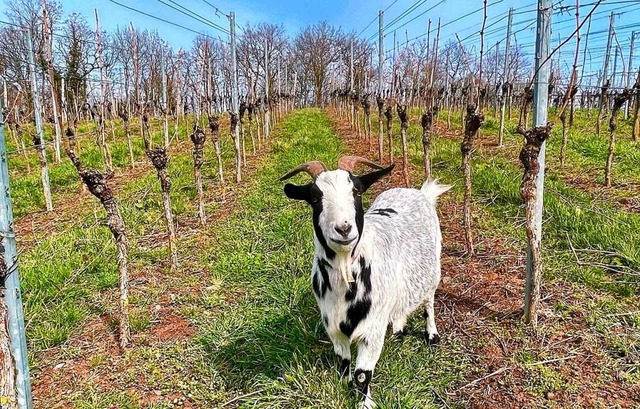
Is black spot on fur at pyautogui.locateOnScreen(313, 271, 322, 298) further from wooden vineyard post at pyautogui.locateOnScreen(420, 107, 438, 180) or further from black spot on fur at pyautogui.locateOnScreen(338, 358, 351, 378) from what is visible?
wooden vineyard post at pyautogui.locateOnScreen(420, 107, 438, 180)

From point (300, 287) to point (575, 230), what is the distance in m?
3.47

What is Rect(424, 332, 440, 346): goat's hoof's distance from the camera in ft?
12.1

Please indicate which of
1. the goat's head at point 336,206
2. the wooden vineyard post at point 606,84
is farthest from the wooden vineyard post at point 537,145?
the wooden vineyard post at point 606,84

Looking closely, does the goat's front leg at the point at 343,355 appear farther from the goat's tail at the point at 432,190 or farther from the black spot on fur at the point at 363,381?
the goat's tail at the point at 432,190

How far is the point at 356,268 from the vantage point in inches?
115

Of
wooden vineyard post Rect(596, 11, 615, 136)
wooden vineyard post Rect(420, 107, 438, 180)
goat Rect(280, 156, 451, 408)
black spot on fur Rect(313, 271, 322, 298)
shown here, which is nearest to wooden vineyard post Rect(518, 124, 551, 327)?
goat Rect(280, 156, 451, 408)

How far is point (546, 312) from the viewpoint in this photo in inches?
153

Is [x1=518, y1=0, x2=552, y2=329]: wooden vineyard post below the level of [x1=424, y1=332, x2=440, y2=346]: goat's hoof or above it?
above

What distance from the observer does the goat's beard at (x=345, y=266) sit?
2.81 meters

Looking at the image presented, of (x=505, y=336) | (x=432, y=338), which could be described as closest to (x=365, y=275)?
(x=432, y=338)

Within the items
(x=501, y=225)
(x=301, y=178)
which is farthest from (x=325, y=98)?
(x=501, y=225)

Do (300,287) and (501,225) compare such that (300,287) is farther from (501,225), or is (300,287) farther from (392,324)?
(501,225)

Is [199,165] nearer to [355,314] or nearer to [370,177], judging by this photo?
[370,177]

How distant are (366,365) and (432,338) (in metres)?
0.99
